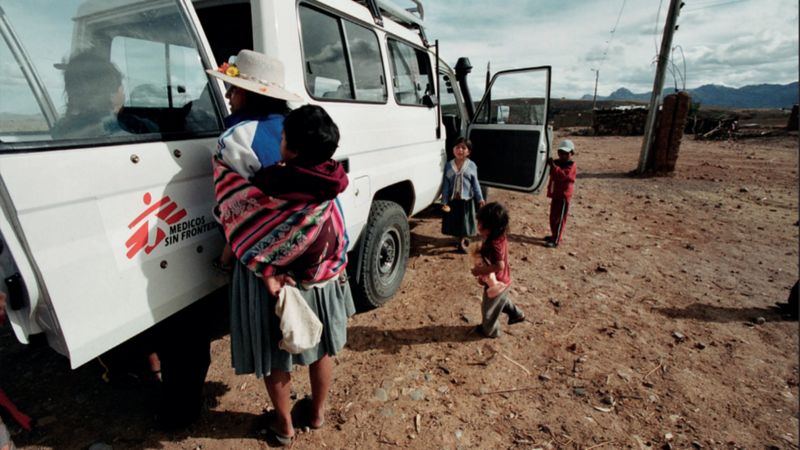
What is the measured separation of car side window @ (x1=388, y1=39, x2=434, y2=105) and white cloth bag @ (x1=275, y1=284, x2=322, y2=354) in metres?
2.03

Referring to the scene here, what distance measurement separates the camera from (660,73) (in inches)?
329

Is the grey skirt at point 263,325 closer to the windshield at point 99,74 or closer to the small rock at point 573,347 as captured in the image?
the windshield at point 99,74

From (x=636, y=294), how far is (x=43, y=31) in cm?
438

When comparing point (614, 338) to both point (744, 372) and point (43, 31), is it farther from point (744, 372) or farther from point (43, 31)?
point (43, 31)

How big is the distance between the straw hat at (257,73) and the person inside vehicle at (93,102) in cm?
37

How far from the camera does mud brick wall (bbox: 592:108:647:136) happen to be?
19484 millimetres

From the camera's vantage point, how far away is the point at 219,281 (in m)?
1.88

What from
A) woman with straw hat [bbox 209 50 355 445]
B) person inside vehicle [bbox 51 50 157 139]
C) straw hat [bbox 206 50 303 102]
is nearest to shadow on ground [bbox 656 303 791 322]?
woman with straw hat [bbox 209 50 355 445]

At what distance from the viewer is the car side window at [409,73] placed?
125 inches

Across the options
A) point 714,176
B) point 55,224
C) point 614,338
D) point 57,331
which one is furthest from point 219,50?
point 714,176

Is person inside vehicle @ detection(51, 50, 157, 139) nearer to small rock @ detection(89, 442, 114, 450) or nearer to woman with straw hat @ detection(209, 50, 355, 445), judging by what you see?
woman with straw hat @ detection(209, 50, 355, 445)

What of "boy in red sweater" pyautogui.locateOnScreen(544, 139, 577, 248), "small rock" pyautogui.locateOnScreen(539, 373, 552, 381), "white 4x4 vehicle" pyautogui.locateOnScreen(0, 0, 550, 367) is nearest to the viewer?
"white 4x4 vehicle" pyautogui.locateOnScreen(0, 0, 550, 367)

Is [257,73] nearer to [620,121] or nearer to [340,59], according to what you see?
[340,59]

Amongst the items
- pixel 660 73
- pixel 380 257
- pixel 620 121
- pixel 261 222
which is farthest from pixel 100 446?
pixel 620 121
